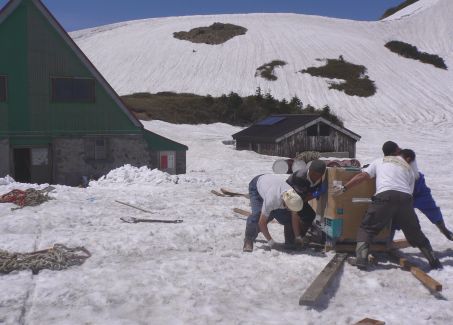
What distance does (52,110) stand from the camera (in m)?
20.1

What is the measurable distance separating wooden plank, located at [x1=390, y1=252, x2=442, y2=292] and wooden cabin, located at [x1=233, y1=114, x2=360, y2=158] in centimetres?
2674

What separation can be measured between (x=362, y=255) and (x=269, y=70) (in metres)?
66.5

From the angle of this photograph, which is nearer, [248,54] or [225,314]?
[225,314]

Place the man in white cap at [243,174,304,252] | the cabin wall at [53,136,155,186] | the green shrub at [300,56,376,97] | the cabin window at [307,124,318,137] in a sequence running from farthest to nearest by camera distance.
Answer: the green shrub at [300,56,376,97] < the cabin window at [307,124,318,137] < the cabin wall at [53,136,155,186] < the man in white cap at [243,174,304,252]

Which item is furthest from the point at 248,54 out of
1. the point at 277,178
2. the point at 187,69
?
the point at 277,178

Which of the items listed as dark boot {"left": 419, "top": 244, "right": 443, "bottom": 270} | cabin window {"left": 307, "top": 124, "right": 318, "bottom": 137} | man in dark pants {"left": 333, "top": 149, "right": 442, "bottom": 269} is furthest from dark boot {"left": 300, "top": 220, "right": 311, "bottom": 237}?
cabin window {"left": 307, "top": 124, "right": 318, "bottom": 137}

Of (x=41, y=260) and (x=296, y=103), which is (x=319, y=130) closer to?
(x=296, y=103)

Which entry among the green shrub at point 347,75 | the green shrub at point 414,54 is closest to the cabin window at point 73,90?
the green shrub at point 347,75

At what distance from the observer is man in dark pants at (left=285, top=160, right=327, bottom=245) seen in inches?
304

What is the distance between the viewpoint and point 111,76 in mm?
74438

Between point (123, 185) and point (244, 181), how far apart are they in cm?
497

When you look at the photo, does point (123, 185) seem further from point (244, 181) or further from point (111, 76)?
point (111, 76)

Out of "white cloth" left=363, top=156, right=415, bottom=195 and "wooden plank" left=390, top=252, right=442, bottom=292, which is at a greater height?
"white cloth" left=363, top=156, right=415, bottom=195

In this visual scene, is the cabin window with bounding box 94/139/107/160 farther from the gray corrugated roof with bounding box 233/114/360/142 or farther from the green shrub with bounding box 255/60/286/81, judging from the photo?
the green shrub with bounding box 255/60/286/81
